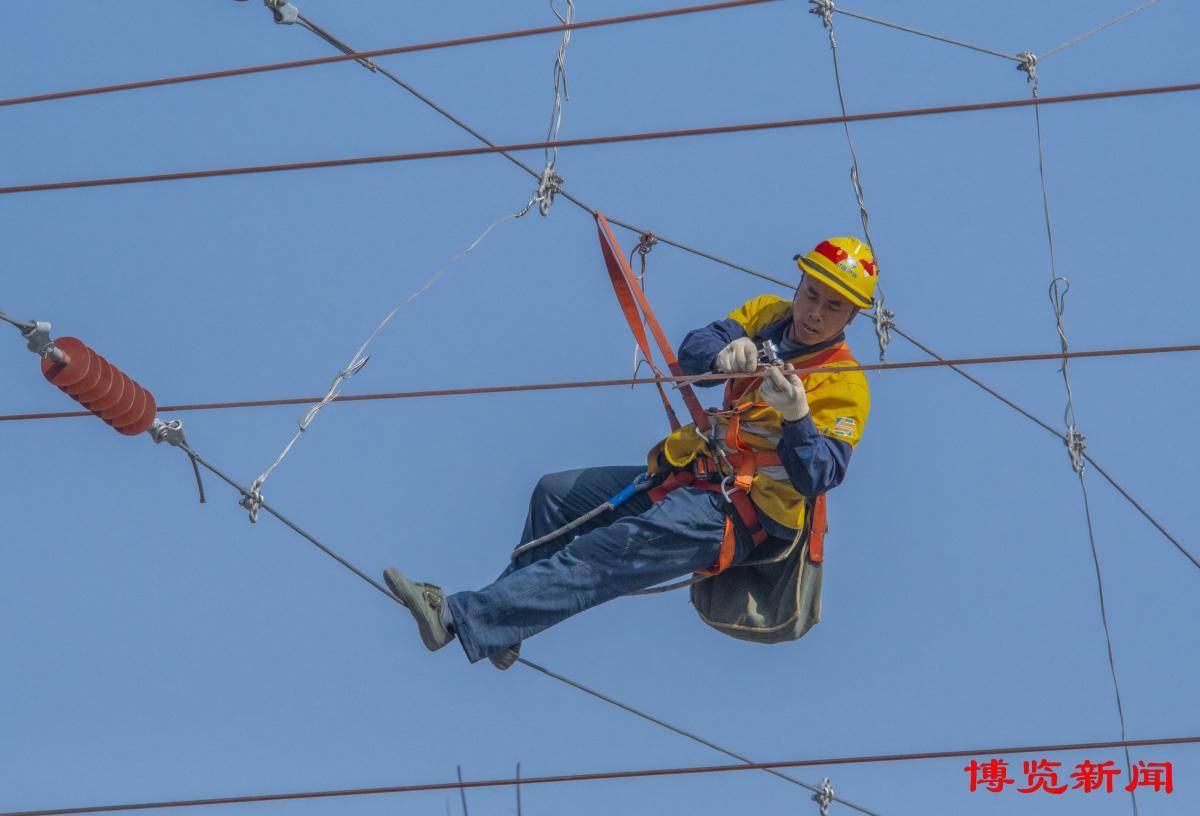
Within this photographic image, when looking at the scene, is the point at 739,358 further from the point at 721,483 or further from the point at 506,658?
the point at 506,658

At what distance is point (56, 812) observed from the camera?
7859mm

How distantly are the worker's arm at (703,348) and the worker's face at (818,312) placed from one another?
0.78ft

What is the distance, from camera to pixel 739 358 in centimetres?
738

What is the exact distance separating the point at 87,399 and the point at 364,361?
1040 mm

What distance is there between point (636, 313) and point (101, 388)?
189 cm

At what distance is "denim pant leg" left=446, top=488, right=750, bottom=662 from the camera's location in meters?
7.36

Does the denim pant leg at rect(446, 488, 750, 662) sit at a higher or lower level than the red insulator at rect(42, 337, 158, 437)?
lower

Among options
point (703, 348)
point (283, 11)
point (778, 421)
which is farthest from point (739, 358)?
point (283, 11)

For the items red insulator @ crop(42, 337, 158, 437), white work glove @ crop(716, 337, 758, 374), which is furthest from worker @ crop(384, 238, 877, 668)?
red insulator @ crop(42, 337, 158, 437)

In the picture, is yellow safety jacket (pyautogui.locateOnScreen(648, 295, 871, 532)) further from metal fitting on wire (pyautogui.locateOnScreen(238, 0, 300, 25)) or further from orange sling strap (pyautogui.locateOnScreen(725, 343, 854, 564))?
metal fitting on wire (pyautogui.locateOnScreen(238, 0, 300, 25))

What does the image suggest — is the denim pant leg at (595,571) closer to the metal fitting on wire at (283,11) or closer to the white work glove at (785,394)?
the white work glove at (785,394)

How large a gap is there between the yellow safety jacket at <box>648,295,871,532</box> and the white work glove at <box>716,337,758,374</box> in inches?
8.4

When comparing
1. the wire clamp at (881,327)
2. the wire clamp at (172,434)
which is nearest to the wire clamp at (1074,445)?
the wire clamp at (881,327)

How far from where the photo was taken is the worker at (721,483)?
7.32 m
